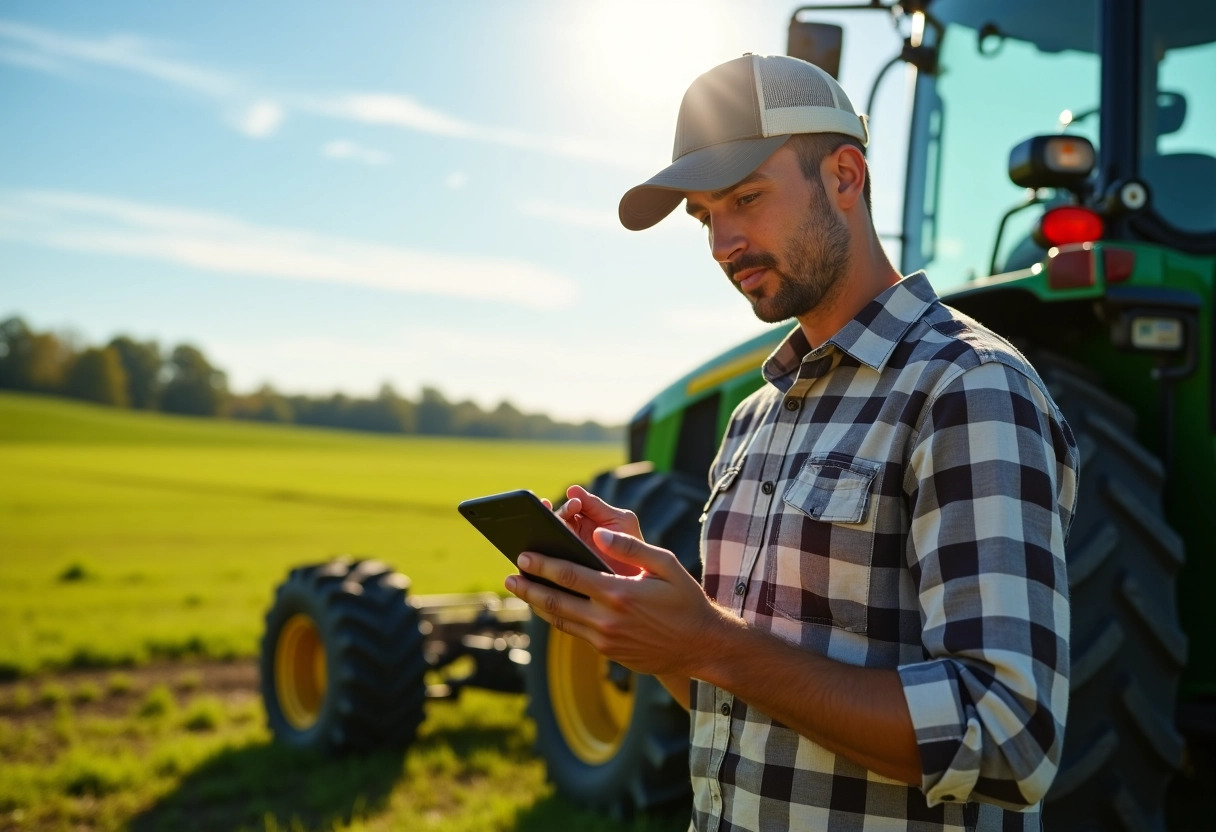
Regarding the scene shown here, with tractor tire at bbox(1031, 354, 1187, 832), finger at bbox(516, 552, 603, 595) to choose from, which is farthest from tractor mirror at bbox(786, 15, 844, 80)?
finger at bbox(516, 552, 603, 595)

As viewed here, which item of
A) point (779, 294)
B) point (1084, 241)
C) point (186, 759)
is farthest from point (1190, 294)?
point (186, 759)

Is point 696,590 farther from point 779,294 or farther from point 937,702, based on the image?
point 779,294

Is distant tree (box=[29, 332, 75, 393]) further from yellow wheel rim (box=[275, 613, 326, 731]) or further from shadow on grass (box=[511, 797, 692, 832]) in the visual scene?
shadow on grass (box=[511, 797, 692, 832])

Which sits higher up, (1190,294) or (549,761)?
(1190,294)

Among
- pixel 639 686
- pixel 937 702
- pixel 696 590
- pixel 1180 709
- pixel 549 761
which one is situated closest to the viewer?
pixel 937 702

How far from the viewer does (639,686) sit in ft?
13.1

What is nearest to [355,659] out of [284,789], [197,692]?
[284,789]

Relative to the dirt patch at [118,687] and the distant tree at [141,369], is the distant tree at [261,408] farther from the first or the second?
the dirt patch at [118,687]

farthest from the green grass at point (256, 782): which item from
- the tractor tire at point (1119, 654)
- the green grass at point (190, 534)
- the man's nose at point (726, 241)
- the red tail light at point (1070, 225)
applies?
the man's nose at point (726, 241)

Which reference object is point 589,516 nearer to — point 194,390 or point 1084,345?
point 1084,345

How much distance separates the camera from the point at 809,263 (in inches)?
75.1

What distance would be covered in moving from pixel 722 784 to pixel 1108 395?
72.5 inches

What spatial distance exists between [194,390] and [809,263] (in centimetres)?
8871

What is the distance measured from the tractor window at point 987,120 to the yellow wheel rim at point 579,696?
2171mm
